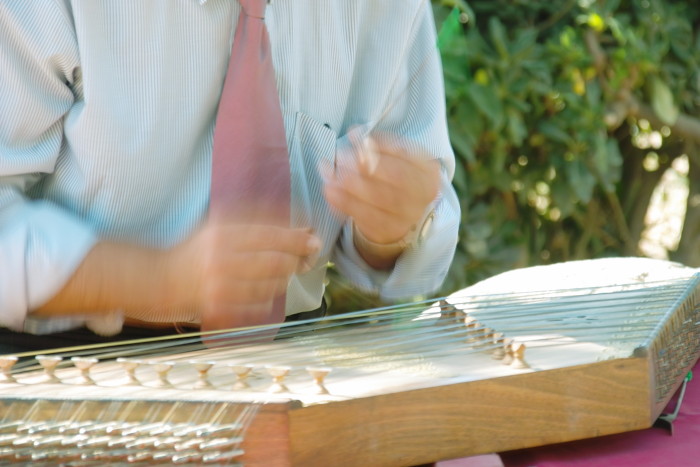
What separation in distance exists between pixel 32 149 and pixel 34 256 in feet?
0.53

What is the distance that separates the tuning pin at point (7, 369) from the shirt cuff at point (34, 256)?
0.20m

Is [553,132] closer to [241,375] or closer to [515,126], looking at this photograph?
[515,126]

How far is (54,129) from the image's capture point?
1.30 m

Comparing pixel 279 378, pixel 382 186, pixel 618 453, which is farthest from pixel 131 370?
pixel 618 453

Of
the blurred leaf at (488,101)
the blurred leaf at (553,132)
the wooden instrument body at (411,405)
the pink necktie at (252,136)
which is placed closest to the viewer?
the wooden instrument body at (411,405)

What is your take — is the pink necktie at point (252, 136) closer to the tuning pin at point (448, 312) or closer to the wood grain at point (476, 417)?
the tuning pin at point (448, 312)

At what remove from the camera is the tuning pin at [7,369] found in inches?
38.9

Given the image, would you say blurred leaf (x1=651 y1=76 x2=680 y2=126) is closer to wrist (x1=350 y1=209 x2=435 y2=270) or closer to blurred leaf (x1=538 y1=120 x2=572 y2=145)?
blurred leaf (x1=538 y1=120 x2=572 y2=145)

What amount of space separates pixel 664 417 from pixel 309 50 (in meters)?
0.74

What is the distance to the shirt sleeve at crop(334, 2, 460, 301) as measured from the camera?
1.49 m

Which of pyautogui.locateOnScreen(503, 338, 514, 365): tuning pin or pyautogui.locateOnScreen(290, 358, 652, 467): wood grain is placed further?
pyautogui.locateOnScreen(503, 338, 514, 365): tuning pin

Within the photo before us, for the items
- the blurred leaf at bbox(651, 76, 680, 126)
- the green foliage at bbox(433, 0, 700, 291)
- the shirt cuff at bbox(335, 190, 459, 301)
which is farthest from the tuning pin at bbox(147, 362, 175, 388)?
the blurred leaf at bbox(651, 76, 680, 126)

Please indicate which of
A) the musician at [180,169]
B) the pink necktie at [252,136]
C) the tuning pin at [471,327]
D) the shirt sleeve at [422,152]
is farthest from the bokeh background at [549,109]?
the tuning pin at [471,327]

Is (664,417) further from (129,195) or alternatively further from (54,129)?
(54,129)
